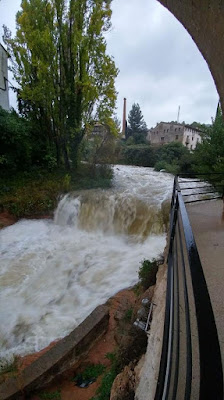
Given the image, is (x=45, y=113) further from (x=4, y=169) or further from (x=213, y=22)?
(x=213, y=22)

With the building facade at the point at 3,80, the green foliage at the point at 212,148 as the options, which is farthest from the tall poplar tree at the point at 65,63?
the green foliage at the point at 212,148

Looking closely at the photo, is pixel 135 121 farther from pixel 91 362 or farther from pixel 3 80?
pixel 91 362

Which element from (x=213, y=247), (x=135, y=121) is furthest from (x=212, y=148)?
(x=135, y=121)

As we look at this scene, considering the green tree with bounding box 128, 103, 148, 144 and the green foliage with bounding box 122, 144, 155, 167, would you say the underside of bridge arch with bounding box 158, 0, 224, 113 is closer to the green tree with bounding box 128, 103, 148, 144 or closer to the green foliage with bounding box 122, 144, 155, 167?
the green foliage with bounding box 122, 144, 155, 167

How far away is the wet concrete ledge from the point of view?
10.5ft

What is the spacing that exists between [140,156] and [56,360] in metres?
25.0

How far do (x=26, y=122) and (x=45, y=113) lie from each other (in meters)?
1.16

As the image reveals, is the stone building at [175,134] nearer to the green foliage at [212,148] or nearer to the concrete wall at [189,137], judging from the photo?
the concrete wall at [189,137]

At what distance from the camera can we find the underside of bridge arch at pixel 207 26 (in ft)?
5.23

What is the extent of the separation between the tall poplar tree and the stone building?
925 inches

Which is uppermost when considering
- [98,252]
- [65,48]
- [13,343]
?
[65,48]

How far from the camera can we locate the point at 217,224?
4898 millimetres

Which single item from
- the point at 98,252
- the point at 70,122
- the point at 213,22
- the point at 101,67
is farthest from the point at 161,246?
the point at 101,67

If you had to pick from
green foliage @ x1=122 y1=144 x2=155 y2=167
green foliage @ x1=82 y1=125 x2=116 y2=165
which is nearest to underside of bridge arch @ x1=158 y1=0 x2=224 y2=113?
green foliage @ x1=82 y1=125 x2=116 y2=165
